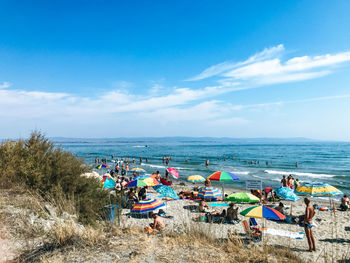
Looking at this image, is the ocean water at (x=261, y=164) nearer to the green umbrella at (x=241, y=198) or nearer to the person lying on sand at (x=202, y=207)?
the person lying on sand at (x=202, y=207)

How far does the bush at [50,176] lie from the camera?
8219 millimetres

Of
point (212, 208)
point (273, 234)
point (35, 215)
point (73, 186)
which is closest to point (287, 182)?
point (212, 208)

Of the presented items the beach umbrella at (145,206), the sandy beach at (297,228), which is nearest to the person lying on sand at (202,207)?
the sandy beach at (297,228)

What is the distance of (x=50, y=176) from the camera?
28.4ft

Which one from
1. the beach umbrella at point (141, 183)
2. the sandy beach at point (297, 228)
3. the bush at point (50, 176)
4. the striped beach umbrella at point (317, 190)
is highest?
the bush at point (50, 176)

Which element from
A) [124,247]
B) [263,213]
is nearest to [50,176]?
[124,247]

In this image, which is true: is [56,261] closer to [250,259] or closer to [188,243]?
[188,243]

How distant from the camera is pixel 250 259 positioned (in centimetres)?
429

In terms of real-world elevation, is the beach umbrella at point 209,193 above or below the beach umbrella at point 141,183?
below

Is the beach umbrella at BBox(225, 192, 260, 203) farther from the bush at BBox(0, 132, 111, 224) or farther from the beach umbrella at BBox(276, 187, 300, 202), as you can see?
the bush at BBox(0, 132, 111, 224)

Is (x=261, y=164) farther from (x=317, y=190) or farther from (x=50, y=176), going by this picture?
(x=50, y=176)

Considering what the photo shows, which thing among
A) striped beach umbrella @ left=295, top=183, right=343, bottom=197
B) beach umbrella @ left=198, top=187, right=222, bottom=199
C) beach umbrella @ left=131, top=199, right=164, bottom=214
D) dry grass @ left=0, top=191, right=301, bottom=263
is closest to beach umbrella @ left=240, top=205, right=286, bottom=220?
dry grass @ left=0, top=191, right=301, bottom=263

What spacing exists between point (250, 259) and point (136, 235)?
2.48 metres

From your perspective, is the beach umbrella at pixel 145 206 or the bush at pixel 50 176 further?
the beach umbrella at pixel 145 206
